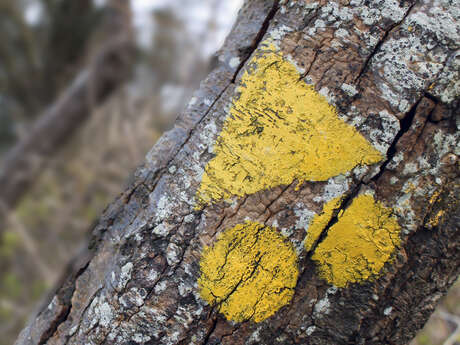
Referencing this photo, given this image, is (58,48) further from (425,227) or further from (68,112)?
(425,227)

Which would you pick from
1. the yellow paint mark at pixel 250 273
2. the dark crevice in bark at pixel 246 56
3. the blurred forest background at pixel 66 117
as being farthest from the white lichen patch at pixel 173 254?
the blurred forest background at pixel 66 117

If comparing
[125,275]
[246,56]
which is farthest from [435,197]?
[125,275]

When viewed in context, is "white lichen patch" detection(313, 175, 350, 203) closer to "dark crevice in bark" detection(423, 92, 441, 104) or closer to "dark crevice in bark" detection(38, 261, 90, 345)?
"dark crevice in bark" detection(423, 92, 441, 104)

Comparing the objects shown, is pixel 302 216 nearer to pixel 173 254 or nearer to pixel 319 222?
pixel 319 222

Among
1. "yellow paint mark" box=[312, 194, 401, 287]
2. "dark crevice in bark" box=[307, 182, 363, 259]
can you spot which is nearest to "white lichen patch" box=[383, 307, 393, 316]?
"yellow paint mark" box=[312, 194, 401, 287]

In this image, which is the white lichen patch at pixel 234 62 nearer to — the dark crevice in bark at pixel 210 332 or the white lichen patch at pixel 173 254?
the white lichen patch at pixel 173 254

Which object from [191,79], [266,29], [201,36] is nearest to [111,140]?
[191,79]
